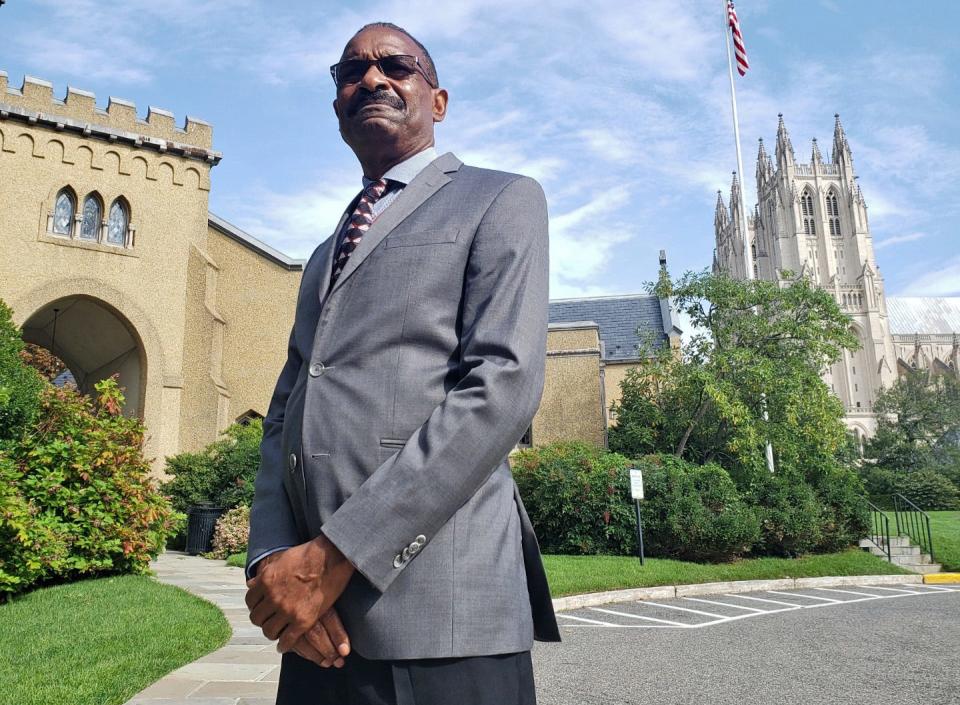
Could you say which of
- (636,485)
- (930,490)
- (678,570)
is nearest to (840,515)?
(678,570)

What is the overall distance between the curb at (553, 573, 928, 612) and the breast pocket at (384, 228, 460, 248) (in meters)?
9.08

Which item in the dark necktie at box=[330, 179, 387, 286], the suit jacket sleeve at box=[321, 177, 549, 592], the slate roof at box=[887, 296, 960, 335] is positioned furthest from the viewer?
the slate roof at box=[887, 296, 960, 335]

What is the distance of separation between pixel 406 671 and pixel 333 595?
0.68ft

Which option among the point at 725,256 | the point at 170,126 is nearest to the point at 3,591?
the point at 170,126

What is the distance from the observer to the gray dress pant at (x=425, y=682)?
1.40m

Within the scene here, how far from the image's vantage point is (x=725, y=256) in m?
Answer: 108

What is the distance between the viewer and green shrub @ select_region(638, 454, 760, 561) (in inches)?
597

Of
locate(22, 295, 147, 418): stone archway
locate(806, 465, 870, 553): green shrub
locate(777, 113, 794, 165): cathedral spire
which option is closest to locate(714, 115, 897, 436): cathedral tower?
locate(777, 113, 794, 165): cathedral spire

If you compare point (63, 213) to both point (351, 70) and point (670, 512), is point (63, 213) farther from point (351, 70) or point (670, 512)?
point (351, 70)

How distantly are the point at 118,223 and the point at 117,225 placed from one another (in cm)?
8

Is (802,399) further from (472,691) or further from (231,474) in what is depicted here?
(472,691)

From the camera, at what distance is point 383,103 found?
1.90 metres

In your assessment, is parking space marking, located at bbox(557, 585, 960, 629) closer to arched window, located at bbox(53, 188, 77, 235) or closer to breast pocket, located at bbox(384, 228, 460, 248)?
breast pocket, located at bbox(384, 228, 460, 248)

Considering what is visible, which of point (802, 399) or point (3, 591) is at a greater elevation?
point (802, 399)
